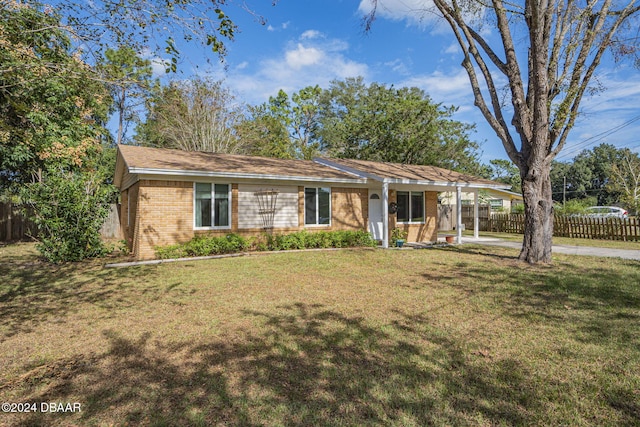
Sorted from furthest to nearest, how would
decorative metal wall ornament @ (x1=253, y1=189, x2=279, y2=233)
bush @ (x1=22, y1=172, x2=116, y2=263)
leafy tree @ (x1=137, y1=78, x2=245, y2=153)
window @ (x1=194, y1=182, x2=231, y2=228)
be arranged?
1. leafy tree @ (x1=137, y1=78, x2=245, y2=153)
2. decorative metal wall ornament @ (x1=253, y1=189, x2=279, y2=233)
3. window @ (x1=194, y1=182, x2=231, y2=228)
4. bush @ (x1=22, y1=172, x2=116, y2=263)

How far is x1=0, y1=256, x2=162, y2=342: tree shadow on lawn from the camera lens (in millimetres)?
4984

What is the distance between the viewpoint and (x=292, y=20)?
10289 mm

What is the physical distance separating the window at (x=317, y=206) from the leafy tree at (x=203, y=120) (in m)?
12.9

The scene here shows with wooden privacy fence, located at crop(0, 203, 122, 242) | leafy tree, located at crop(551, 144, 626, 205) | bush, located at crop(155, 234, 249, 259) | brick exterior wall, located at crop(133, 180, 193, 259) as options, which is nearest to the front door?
bush, located at crop(155, 234, 249, 259)

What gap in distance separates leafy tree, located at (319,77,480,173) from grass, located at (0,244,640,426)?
59.2ft

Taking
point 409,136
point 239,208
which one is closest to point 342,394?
point 239,208

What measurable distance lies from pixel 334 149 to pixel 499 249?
19.2 meters

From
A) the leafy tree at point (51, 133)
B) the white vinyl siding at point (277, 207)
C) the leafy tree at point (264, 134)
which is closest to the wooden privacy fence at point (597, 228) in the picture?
the white vinyl siding at point (277, 207)

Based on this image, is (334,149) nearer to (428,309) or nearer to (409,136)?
(409,136)

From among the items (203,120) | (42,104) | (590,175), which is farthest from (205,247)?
(590,175)

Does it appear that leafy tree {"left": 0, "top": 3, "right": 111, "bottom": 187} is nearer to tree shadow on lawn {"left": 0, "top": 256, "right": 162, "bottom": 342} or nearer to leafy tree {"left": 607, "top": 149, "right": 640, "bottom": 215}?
tree shadow on lawn {"left": 0, "top": 256, "right": 162, "bottom": 342}

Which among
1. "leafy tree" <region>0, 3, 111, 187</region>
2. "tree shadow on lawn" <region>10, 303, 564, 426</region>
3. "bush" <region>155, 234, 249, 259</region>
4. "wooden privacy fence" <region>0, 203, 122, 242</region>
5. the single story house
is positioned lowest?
"tree shadow on lawn" <region>10, 303, 564, 426</region>

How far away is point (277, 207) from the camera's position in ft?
38.7

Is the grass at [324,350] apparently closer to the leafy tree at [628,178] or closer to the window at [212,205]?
the window at [212,205]
